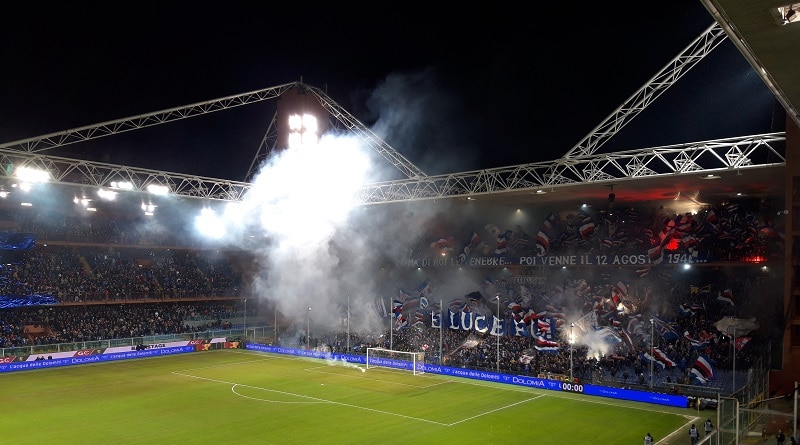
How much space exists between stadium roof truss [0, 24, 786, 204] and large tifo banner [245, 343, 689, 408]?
32.6 feet

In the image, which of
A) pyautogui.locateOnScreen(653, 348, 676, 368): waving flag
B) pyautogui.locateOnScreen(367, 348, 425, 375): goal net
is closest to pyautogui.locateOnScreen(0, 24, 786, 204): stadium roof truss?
A: pyautogui.locateOnScreen(653, 348, 676, 368): waving flag

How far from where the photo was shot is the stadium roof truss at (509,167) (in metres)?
26.0

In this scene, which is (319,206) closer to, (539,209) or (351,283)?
(351,283)

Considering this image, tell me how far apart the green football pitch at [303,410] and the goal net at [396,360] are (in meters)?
0.76

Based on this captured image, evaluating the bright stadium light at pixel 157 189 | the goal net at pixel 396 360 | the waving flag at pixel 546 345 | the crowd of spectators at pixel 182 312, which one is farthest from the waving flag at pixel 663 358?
the bright stadium light at pixel 157 189

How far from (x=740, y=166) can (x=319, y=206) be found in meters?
24.7

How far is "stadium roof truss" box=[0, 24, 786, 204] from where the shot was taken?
85.3 ft

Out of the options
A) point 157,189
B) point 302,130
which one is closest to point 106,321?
point 157,189

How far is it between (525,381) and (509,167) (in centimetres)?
1130

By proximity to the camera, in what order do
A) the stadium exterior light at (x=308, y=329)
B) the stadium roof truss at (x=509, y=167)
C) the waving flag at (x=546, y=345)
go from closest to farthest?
the stadium roof truss at (x=509, y=167) → the waving flag at (x=546, y=345) → the stadium exterior light at (x=308, y=329)

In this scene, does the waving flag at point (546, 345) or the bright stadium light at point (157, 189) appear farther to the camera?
the waving flag at point (546, 345)

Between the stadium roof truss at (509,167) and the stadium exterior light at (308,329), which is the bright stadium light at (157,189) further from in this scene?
the stadium exterior light at (308,329)

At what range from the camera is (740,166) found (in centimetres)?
2536

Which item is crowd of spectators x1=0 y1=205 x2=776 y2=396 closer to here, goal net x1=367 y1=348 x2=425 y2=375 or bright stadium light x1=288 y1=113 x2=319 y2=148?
goal net x1=367 y1=348 x2=425 y2=375
